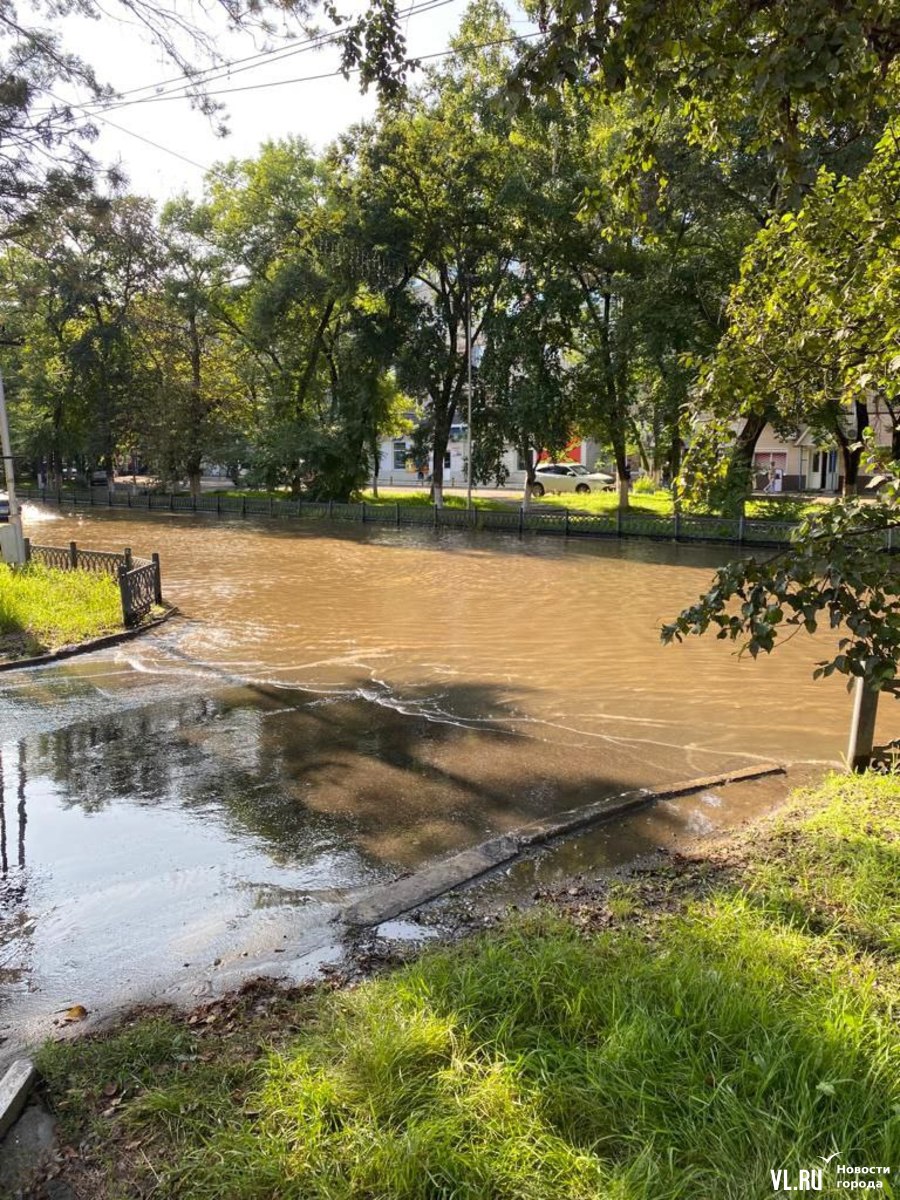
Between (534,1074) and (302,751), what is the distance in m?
4.95

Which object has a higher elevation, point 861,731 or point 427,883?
point 861,731

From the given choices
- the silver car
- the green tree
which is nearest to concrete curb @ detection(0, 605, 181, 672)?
the green tree

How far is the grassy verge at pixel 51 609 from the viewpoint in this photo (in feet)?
36.1

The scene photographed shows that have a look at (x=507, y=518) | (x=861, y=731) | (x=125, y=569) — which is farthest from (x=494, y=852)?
(x=507, y=518)

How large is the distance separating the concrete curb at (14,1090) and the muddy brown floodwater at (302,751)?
2.15 feet

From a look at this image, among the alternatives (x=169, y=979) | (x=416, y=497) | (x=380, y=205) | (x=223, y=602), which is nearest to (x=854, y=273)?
(x=169, y=979)

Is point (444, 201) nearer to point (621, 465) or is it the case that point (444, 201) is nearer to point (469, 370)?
point (469, 370)

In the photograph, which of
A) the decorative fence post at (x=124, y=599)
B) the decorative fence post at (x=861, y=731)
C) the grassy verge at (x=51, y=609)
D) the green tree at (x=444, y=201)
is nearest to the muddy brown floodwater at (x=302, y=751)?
the decorative fence post at (x=124, y=599)

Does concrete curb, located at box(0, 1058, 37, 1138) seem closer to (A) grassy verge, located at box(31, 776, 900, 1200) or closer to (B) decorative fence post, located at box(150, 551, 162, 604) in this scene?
(A) grassy verge, located at box(31, 776, 900, 1200)

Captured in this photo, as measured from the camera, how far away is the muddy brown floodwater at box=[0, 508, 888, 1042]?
4363 mm

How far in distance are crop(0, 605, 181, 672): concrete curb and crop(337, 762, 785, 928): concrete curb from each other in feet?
23.9

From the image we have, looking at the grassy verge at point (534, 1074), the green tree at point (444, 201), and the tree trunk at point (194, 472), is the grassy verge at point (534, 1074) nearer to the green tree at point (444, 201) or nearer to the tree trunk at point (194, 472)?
the green tree at point (444, 201)

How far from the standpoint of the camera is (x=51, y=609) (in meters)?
12.3

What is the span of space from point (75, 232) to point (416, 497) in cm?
2928
